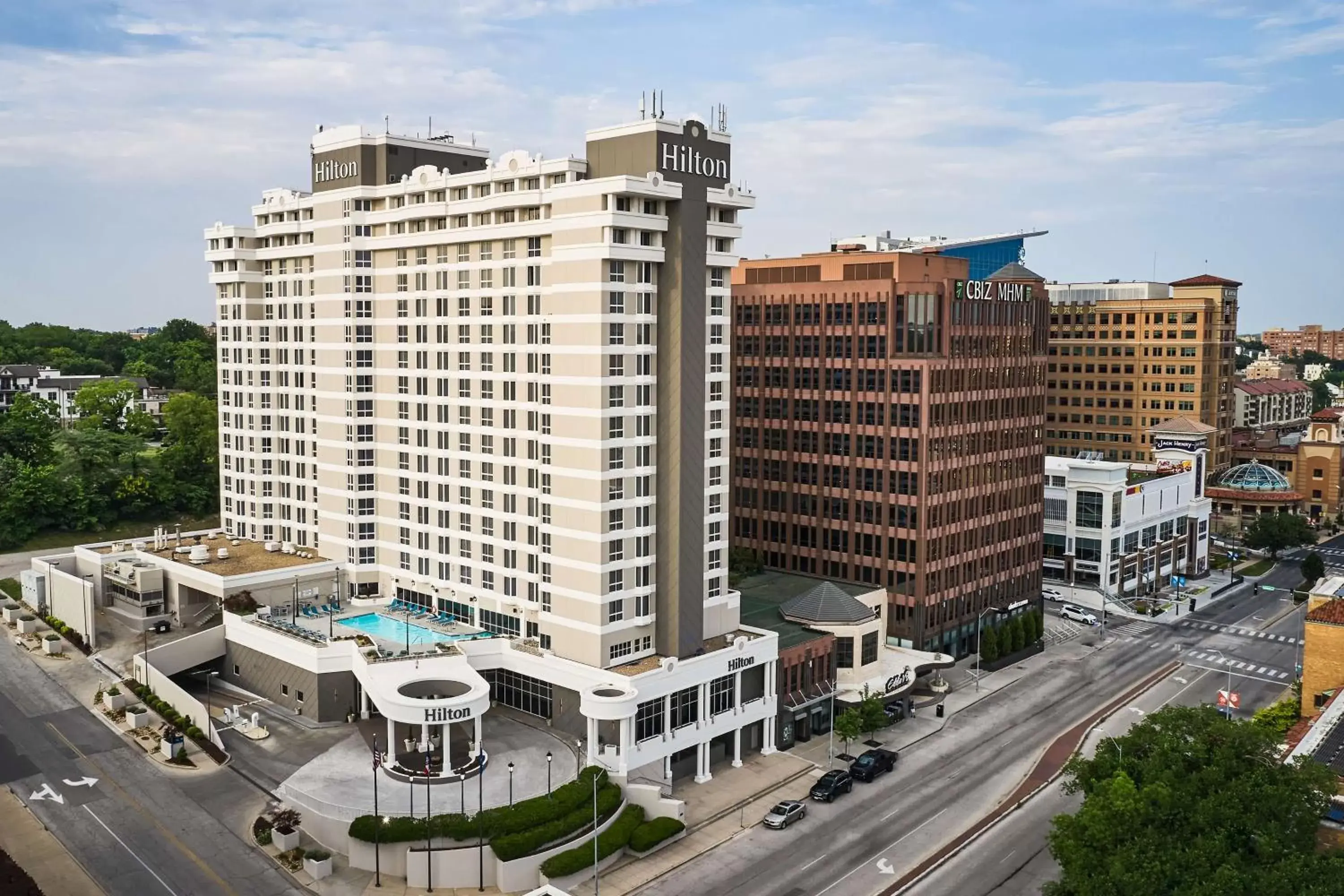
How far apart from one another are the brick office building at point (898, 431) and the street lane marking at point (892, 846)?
30.8 metres

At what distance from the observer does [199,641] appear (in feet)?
319

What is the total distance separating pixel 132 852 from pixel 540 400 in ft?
139

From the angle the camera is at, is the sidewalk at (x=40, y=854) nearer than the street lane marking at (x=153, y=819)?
Yes

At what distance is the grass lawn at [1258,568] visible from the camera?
549 feet

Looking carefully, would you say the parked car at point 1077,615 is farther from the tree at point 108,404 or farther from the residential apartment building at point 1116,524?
the tree at point 108,404

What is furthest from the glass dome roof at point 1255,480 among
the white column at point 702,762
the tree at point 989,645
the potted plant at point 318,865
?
the potted plant at point 318,865

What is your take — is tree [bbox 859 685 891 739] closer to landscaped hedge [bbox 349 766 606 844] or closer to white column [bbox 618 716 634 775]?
white column [bbox 618 716 634 775]

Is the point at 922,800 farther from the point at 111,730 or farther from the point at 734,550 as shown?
the point at 111,730

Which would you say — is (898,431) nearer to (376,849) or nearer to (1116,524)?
(1116,524)

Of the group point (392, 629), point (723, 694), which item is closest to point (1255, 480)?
point (723, 694)

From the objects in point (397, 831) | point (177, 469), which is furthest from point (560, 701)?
point (177, 469)

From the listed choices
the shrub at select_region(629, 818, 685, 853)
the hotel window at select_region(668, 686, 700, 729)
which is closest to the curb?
the shrub at select_region(629, 818, 685, 853)

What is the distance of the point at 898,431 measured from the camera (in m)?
110

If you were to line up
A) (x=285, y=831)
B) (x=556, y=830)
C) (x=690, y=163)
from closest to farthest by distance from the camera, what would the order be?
(x=556, y=830) < (x=285, y=831) < (x=690, y=163)
